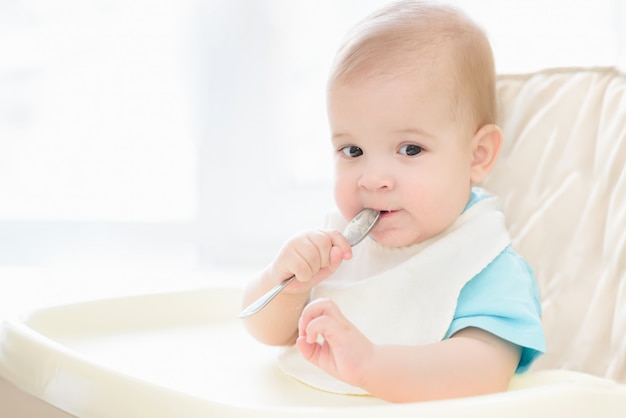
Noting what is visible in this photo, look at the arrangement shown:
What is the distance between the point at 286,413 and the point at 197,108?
1322 millimetres

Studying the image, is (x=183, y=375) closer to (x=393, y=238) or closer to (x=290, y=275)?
(x=290, y=275)

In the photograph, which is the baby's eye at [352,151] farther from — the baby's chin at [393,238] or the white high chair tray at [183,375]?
the white high chair tray at [183,375]

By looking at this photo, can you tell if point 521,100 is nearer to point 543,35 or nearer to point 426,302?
point 426,302

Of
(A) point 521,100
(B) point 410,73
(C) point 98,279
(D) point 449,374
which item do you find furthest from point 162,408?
(C) point 98,279

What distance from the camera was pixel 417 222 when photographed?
0.83 m

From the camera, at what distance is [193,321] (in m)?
1.02

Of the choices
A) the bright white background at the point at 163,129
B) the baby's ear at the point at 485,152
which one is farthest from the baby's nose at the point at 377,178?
the bright white background at the point at 163,129

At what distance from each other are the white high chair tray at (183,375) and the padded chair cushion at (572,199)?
0.50 ft

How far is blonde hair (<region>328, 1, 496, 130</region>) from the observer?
2.67ft

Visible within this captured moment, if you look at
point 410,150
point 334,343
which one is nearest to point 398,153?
point 410,150

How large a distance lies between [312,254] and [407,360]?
0.14 m

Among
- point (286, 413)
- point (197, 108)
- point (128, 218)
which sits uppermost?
point (286, 413)

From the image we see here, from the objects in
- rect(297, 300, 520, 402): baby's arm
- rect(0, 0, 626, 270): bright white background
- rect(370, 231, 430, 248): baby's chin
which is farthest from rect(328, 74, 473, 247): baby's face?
rect(0, 0, 626, 270): bright white background

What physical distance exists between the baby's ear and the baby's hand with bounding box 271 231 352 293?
0.19 metres
